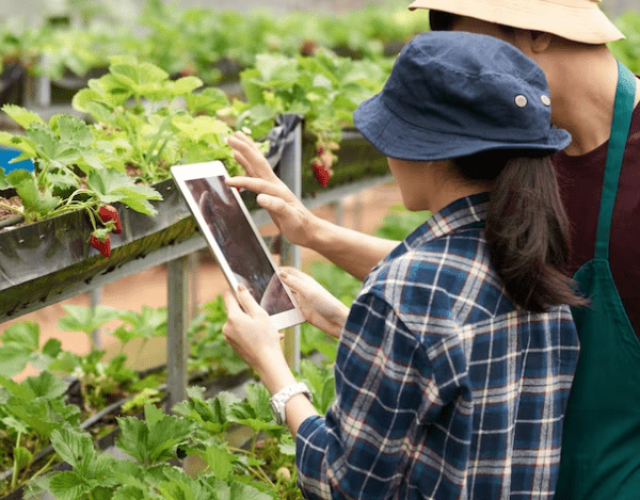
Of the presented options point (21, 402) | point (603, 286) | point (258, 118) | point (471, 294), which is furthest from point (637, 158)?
point (21, 402)

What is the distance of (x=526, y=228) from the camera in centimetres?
129

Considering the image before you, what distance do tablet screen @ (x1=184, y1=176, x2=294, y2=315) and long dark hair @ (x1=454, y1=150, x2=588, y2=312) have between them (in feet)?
2.03

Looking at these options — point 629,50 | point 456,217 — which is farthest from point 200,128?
point 629,50

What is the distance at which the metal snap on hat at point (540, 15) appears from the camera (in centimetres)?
158

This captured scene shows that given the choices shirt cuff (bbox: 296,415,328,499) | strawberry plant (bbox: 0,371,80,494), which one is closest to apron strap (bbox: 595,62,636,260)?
shirt cuff (bbox: 296,415,328,499)

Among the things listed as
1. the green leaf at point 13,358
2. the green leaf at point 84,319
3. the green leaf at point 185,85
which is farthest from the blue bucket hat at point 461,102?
the green leaf at point 84,319

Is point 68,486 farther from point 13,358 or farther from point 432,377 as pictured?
point 432,377

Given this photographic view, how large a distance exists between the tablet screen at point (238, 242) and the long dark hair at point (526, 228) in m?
0.62

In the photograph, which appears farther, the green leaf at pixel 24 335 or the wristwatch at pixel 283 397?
the green leaf at pixel 24 335

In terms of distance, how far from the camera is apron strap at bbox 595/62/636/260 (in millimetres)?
1539

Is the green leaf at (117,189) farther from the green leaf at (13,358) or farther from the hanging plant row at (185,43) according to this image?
the hanging plant row at (185,43)

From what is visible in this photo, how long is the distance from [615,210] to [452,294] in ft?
1.47

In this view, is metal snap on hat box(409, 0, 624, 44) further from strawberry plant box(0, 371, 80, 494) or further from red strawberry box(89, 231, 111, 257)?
strawberry plant box(0, 371, 80, 494)

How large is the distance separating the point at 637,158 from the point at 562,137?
0.93ft
